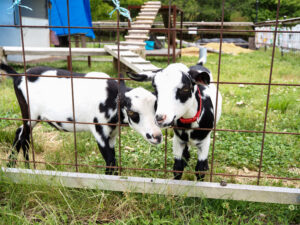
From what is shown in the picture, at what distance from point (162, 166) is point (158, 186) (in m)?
0.88

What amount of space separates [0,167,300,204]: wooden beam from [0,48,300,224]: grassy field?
0.05 metres

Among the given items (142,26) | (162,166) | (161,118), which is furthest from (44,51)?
(161,118)

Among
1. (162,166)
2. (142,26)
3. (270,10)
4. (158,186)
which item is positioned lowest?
(162,166)

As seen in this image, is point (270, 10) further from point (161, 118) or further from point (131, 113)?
point (161, 118)

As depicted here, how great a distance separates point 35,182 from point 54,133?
178cm

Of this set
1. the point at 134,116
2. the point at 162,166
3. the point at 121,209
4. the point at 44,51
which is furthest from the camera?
the point at 44,51

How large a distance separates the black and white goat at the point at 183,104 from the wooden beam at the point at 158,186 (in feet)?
1.30

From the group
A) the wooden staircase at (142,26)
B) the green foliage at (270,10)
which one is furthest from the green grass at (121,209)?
the green foliage at (270,10)

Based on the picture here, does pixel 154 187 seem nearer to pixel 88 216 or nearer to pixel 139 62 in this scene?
pixel 88 216

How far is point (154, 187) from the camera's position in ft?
7.29

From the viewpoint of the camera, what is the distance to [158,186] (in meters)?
2.23

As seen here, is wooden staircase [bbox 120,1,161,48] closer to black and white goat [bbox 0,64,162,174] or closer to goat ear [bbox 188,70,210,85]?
black and white goat [bbox 0,64,162,174]

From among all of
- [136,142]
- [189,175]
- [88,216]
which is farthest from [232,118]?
[88,216]

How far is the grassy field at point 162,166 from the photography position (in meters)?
2.11
